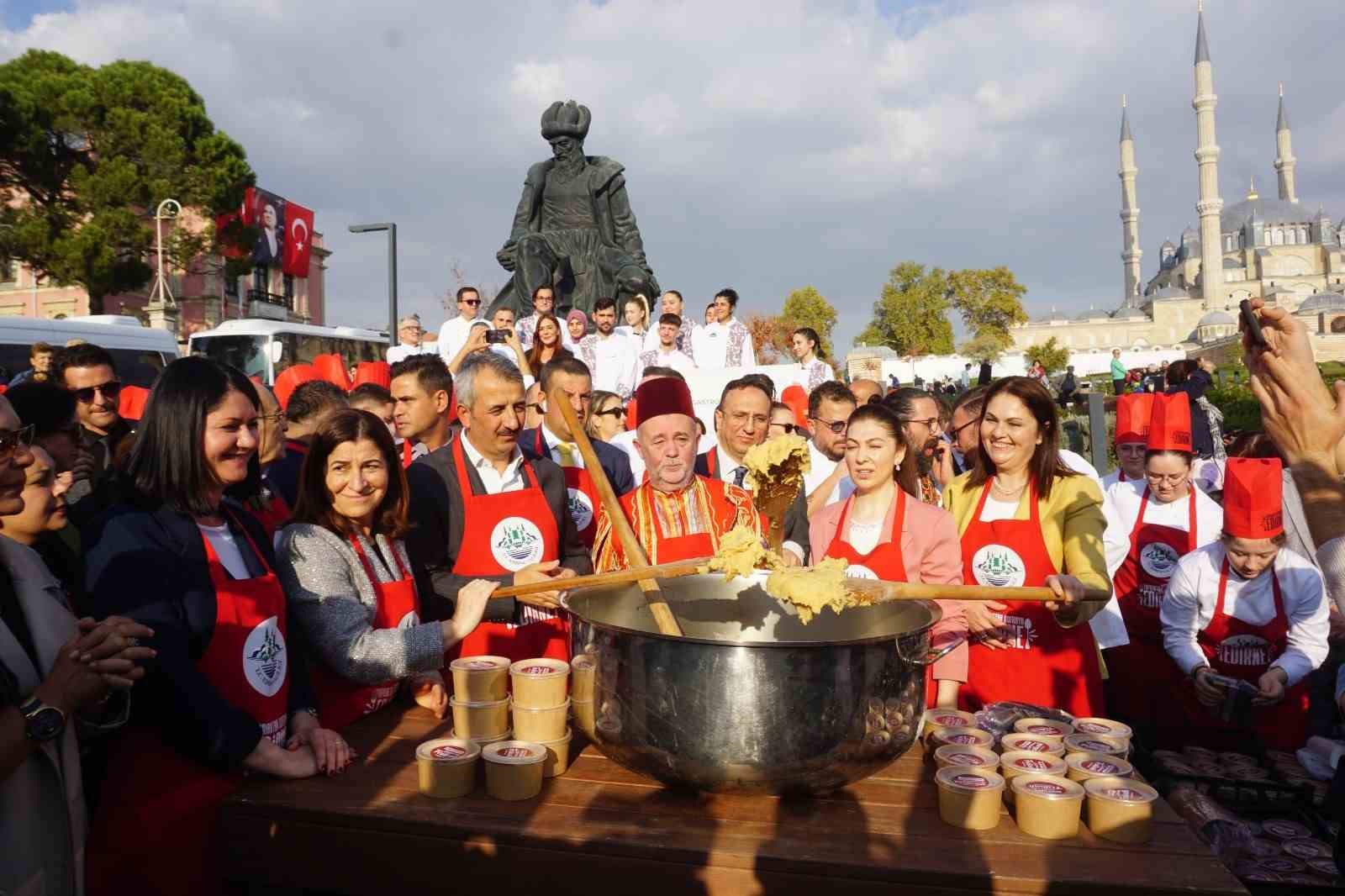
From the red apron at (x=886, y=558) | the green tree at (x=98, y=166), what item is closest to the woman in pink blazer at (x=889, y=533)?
the red apron at (x=886, y=558)

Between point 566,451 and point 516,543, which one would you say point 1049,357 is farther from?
point 516,543

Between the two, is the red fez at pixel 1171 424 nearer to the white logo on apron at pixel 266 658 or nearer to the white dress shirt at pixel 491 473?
the white dress shirt at pixel 491 473

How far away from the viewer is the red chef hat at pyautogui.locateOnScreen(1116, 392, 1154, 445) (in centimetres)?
446

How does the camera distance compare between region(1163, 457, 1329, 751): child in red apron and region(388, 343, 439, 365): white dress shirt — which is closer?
region(1163, 457, 1329, 751): child in red apron

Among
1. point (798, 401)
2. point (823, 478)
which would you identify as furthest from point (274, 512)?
point (798, 401)

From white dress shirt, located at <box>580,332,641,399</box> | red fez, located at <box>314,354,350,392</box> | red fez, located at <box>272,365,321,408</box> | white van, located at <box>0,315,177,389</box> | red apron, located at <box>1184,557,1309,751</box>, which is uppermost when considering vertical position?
white van, located at <box>0,315,177,389</box>

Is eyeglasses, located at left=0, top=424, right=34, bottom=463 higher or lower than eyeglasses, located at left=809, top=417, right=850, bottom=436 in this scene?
lower

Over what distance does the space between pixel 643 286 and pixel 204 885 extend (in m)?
9.42

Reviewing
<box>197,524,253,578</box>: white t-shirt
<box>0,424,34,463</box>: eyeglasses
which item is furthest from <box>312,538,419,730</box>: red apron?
<box>0,424,34,463</box>: eyeglasses

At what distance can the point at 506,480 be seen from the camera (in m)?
3.11

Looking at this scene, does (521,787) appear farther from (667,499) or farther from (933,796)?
(667,499)

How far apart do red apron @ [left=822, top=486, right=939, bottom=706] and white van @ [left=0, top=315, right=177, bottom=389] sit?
1079cm

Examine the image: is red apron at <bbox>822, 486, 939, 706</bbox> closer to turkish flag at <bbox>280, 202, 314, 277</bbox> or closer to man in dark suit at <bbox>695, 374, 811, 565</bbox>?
man in dark suit at <bbox>695, 374, 811, 565</bbox>

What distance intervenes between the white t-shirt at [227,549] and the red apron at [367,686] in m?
0.33
